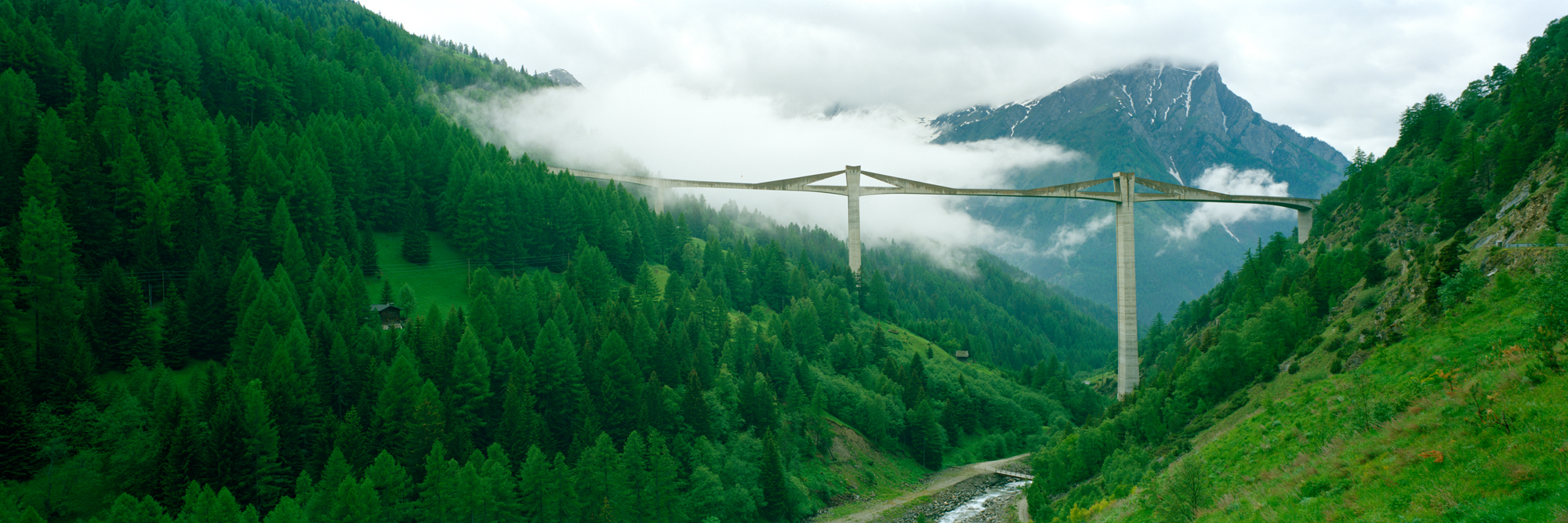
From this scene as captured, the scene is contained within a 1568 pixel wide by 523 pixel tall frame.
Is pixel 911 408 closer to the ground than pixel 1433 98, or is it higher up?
closer to the ground

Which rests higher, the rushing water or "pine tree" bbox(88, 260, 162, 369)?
"pine tree" bbox(88, 260, 162, 369)

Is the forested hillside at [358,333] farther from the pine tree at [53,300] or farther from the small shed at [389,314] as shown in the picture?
the small shed at [389,314]

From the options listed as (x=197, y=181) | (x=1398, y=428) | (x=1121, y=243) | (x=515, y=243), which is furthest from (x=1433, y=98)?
(x=197, y=181)

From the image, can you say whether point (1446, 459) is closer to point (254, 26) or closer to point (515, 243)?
point (515, 243)

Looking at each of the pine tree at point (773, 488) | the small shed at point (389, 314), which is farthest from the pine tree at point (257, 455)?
the pine tree at point (773, 488)

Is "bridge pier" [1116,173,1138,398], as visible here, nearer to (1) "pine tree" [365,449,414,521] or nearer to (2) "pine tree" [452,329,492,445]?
(2) "pine tree" [452,329,492,445]

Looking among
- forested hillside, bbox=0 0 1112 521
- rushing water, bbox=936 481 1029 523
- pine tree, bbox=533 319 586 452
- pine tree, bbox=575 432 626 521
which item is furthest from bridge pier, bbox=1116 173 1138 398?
pine tree, bbox=533 319 586 452
